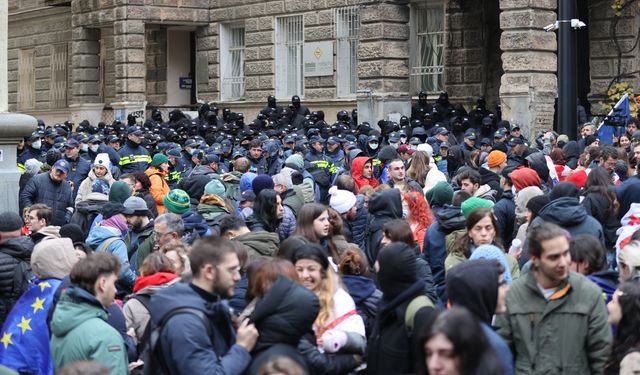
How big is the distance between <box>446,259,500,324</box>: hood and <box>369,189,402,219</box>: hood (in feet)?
13.0

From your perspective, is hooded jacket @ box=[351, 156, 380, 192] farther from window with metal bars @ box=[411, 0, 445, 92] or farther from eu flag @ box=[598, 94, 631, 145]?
window with metal bars @ box=[411, 0, 445, 92]

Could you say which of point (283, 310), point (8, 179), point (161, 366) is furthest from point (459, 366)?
point (8, 179)

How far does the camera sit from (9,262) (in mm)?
7742

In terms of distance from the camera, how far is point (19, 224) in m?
8.06

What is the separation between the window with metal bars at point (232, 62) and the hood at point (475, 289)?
2601cm

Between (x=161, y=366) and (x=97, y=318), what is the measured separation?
1.58ft

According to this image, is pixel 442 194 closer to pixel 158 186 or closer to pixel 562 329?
pixel 562 329

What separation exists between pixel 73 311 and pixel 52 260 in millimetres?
1030

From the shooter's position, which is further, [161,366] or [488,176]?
[488,176]

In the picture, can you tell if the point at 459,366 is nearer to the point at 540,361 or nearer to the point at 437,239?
the point at 540,361

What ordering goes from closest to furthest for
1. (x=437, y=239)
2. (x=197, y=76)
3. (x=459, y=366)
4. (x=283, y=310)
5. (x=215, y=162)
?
(x=459, y=366)
(x=283, y=310)
(x=437, y=239)
(x=215, y=162)
(x=197, y=76)

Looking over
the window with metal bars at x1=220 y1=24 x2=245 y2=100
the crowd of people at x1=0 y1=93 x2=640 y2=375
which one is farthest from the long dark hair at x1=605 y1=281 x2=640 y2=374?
the window with metal bars at x1=220 y1=24 x2=245 y2=100

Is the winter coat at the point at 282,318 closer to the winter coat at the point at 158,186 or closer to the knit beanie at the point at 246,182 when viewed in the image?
the knit beanie at the point at 246,182

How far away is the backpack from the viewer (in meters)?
5.43
